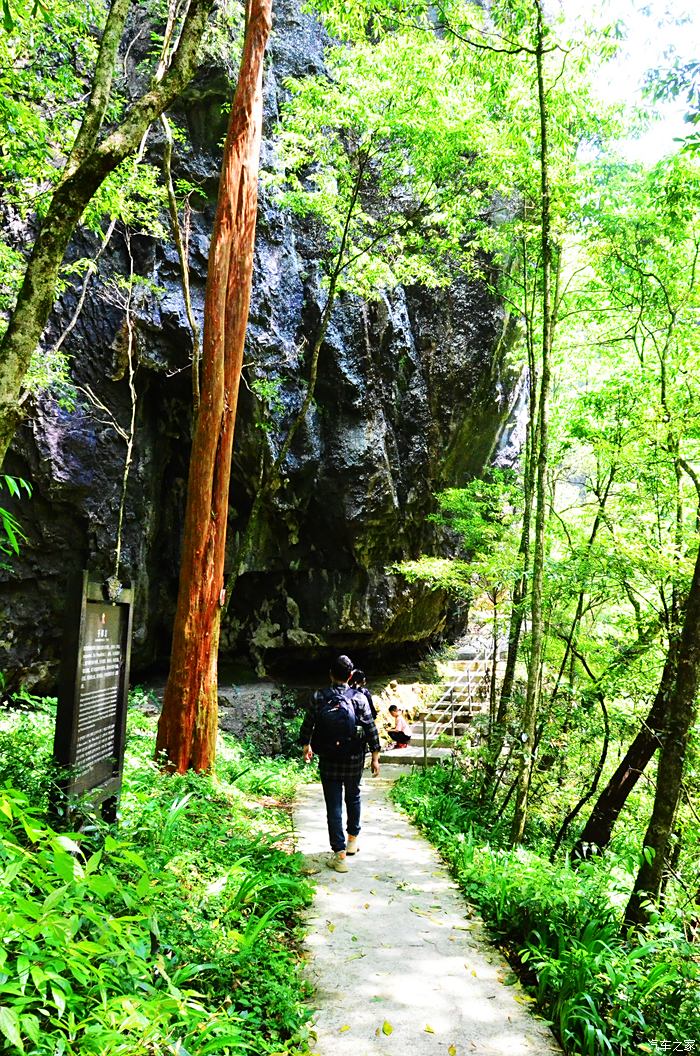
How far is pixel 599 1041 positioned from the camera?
2818 mm

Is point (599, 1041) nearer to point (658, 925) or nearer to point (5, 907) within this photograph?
point (658, 925)

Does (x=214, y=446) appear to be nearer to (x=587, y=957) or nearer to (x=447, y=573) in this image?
(x=447, y=573)

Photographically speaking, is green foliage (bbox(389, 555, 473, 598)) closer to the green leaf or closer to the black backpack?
the black backpack

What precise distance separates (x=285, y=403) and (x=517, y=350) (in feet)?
19.5

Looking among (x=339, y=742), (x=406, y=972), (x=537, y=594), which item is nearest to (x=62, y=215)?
(x=339, y=742)

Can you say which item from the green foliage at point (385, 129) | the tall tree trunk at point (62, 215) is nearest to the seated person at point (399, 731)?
the green foliage at point (385, 129)

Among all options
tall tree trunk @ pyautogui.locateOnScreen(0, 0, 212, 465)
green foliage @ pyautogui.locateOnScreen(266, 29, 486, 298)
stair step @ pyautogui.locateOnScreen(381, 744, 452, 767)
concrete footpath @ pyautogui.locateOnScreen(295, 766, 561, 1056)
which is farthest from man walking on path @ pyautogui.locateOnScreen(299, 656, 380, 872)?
stair step @ pyautogui.locateOnScreen(381, 744, 452, 767)

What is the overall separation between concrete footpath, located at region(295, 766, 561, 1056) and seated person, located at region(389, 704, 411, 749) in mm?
7758

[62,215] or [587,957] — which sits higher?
[62,215]

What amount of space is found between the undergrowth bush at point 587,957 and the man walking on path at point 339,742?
1.04 meters

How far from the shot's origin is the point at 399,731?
13.1 meters

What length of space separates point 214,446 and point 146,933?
506 cm

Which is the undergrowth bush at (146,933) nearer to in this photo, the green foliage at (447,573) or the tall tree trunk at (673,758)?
the tall tree trunk at (673,758)

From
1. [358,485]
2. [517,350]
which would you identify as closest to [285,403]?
[358,485]
